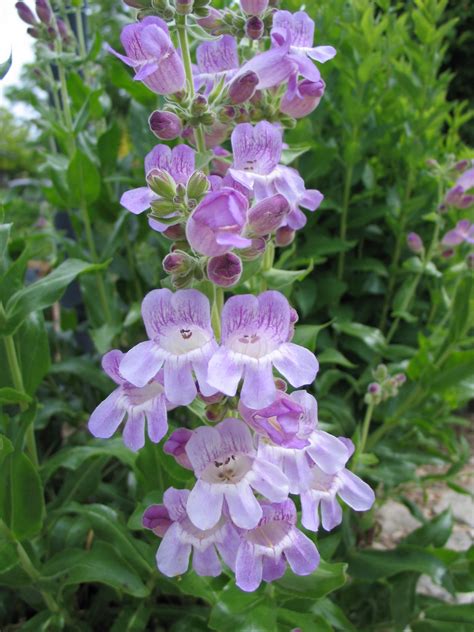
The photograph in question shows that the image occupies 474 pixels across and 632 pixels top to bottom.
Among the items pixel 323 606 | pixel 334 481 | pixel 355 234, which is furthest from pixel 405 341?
pixel 334 481

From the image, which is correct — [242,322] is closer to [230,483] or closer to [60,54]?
[230,483]

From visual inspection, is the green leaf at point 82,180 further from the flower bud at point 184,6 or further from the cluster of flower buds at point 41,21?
the flower bud at point 184,6

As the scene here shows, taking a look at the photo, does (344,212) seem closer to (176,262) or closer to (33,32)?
(33,32)

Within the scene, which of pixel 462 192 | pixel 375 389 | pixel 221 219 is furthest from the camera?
pixel 462 192

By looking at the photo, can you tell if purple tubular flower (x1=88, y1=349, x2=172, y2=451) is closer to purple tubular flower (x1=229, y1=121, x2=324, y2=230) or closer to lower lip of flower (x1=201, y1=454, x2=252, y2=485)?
lower lip of flower (x1=201, y1=454, x2=252, y2=485)

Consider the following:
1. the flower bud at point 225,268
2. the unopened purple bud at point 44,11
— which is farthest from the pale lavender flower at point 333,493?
the unopened purple bud at point 44,11

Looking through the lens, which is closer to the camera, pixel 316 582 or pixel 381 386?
pixel 316 582

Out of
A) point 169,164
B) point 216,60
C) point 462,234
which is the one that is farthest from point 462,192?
point 169,164
